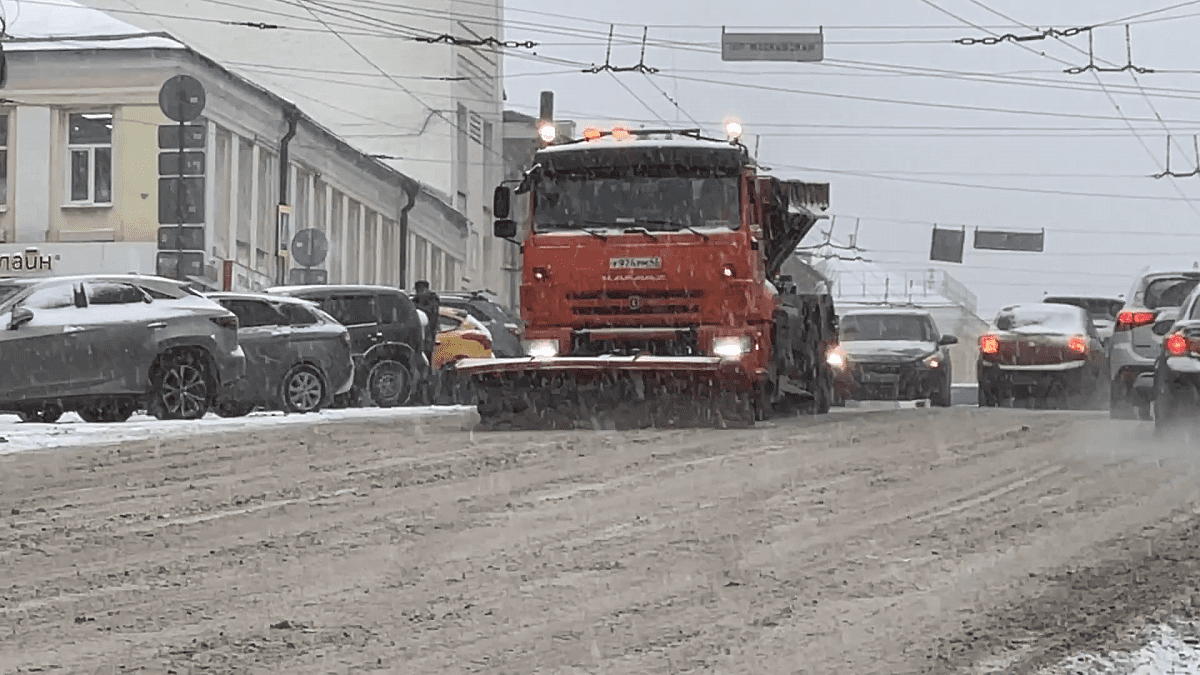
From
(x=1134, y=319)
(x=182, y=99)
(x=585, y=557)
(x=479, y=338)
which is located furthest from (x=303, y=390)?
(x=585, y=557)

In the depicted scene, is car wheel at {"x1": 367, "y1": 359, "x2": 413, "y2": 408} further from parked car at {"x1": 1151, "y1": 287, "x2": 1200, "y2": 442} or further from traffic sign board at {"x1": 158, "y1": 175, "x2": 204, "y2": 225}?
traffic sign board at {"x1": 158, "y1": 175, "x2": 204, "y2": 225}

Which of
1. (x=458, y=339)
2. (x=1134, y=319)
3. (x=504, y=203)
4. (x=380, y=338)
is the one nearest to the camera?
(x=504, y=203)

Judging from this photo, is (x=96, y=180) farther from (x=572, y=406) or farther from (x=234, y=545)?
(x=234, y=545)

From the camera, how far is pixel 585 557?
8594mm

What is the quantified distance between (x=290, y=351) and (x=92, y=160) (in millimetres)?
18194

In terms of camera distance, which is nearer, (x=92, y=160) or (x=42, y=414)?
(x=42, y=414)

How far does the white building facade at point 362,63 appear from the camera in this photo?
5347 cm

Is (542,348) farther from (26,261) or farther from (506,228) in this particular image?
(26,261)

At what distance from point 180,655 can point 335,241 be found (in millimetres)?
40289

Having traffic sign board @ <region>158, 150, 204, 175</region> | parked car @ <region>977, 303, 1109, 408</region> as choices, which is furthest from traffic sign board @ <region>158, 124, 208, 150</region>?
parked car @ <region>977, 303, 1109, 408</region>

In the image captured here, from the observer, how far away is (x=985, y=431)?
16.6m

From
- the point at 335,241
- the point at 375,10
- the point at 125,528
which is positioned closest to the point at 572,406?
the point at 125,528

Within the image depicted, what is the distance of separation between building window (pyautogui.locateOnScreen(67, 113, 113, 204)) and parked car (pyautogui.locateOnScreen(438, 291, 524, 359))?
1245cm

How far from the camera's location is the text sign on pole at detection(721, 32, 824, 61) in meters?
37.4
